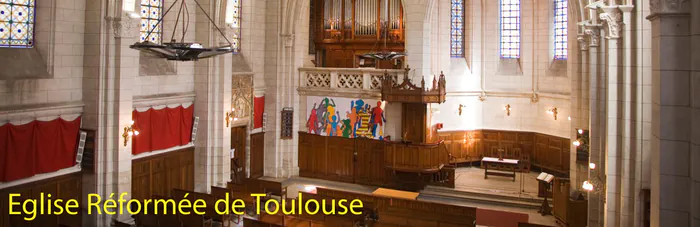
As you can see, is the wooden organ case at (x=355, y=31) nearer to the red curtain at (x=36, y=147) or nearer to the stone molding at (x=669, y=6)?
the red curtain at (x=36, y=147)

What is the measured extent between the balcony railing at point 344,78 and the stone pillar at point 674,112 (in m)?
14.0

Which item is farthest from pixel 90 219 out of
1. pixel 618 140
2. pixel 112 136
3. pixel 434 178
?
pixel 618 140

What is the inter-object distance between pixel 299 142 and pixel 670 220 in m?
17.4

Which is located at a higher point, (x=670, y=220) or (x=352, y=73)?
(x=352, y=73)

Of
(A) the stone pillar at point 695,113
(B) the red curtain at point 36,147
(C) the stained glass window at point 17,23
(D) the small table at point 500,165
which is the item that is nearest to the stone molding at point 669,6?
(A) the stone pillar at point 695,113

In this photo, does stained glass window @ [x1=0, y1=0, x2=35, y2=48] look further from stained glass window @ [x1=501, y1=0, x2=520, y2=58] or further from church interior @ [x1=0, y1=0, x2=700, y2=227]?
stained glass window @ [x1=501, y1=0, x2=520, y2=58]

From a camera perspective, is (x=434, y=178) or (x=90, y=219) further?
(x=434, y=178)

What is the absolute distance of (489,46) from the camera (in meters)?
23.7

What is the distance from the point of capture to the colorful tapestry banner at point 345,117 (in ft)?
70.3

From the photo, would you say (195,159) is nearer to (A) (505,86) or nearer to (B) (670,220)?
(A) (505,86)

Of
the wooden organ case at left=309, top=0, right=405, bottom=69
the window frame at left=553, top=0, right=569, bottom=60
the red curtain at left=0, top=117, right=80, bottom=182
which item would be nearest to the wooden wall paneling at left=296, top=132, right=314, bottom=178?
the wooden organ case at left=309, top=0, right=405, bottom=69

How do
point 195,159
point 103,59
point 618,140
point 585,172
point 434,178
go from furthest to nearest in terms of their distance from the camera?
point 434,178 → point 195,159 → point 585,172 → point 103,59 → point 618,140

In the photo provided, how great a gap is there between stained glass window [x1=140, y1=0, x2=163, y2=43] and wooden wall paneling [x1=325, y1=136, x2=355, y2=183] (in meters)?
7.79

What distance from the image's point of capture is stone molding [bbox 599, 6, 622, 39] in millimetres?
11328
